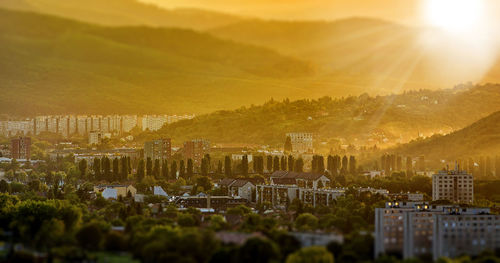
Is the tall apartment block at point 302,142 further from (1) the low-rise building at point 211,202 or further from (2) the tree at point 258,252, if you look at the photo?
(2) the tree at point 258,252

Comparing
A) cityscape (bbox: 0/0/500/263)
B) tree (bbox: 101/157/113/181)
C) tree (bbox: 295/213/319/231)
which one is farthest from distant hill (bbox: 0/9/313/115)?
tree (bbox: 295/213/319/231)

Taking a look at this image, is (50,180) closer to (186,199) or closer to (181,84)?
(186,199)

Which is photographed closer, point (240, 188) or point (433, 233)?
point (433, 233)

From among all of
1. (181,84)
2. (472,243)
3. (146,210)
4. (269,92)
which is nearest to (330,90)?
(269,92)

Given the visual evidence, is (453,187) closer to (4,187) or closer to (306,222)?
(306,222)

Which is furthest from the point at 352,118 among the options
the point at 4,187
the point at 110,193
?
the point at 110,193

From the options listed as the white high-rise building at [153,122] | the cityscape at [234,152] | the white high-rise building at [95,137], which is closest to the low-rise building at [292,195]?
the cityscape at [234,152]

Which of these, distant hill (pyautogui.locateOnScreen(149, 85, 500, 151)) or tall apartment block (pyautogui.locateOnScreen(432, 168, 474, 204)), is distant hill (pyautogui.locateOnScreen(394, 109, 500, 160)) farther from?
tall apartment block (pyautogui.locateOnScreen(432, 168, 474, 204))
